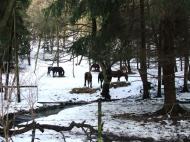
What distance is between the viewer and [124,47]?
9.78 m

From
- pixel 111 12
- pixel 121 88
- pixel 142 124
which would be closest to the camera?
pixel 142 124

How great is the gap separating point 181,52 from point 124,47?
204 cm

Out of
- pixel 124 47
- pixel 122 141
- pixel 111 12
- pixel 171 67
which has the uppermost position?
pixel 111 12

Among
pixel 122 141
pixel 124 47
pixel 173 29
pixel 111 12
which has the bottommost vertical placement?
pixel 122 141

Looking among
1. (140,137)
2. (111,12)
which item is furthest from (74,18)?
(140,137)

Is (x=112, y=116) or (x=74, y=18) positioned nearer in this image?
(x=112, y=116)

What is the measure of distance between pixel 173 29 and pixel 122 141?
461cm

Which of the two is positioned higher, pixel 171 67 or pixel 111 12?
pixel 111 12

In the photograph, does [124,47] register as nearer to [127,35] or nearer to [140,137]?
[127,35]

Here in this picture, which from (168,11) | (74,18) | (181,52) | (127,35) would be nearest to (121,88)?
(74,18)

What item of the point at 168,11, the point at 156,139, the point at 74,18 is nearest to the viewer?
the point at 168,11

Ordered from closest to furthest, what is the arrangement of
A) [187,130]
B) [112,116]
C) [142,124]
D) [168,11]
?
1. [168,11]
2. [187,130]
3. [142,124]
4. [112,116]

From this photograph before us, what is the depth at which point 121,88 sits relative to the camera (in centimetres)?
2062

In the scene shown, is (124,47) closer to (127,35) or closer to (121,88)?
(127,35)
